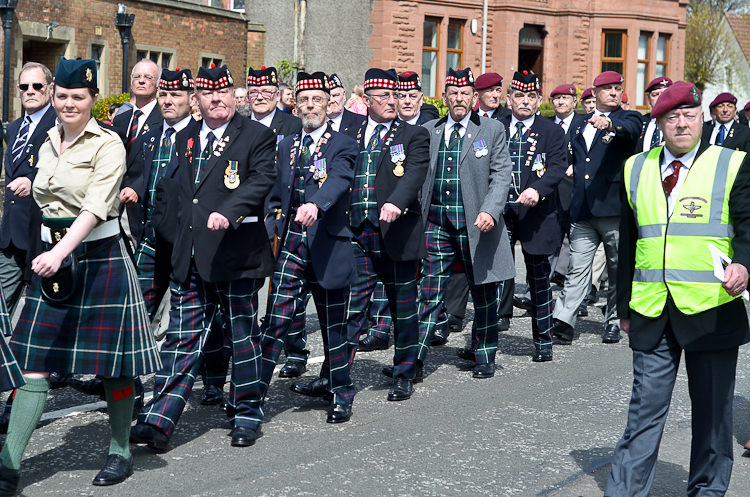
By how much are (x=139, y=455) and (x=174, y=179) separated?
1687 millimetres

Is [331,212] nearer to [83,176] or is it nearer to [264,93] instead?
[83,176]

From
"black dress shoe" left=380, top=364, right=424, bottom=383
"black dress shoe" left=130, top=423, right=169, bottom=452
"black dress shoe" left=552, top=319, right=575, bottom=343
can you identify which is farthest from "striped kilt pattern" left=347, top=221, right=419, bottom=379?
"black dress shoe" left=552, top=319, right=575, bottom=343

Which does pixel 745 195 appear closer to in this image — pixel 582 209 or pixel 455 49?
pixel 582 209

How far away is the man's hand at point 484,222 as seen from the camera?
7.60 metres

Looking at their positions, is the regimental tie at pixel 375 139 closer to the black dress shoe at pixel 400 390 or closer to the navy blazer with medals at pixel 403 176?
the navy blazer with medals at pixel 403 176

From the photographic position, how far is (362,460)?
5738 millimetres

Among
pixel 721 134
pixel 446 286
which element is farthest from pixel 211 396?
pixel 721 134

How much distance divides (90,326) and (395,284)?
98.5 inches

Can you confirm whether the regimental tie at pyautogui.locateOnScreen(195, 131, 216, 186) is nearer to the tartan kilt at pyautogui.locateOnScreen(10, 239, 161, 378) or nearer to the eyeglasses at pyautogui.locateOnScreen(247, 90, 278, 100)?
the tartan kilt at pyautogui.locateOnScreen(10, 239, 161, 378)

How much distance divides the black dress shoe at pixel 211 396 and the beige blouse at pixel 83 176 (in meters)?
1.89

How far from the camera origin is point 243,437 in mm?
5969

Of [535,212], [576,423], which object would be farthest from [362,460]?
[535,212]

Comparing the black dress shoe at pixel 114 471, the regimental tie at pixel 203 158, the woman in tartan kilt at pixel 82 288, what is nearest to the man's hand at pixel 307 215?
the regimental tie at pixel 203 158

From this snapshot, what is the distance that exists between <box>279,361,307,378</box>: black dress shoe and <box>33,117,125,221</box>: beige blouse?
8.94 feet
